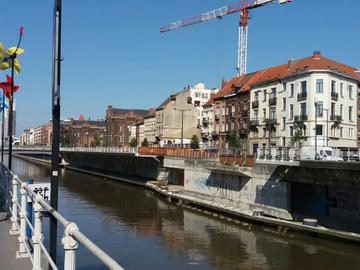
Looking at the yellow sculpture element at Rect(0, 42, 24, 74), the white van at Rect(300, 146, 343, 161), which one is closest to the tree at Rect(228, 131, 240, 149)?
the white van at Rect(300, 146, 343, 161)

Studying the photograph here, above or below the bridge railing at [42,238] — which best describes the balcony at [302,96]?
above

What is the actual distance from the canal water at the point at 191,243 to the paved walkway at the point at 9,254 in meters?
12.0

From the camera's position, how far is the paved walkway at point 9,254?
6.98 m

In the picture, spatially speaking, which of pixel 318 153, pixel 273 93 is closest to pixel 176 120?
pixel 273 93

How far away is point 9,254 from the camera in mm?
7734

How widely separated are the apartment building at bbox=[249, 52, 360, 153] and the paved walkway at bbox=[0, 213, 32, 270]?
163ft

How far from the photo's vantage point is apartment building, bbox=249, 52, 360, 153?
201 ft

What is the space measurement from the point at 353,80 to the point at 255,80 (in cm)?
1533

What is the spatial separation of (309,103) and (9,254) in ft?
188

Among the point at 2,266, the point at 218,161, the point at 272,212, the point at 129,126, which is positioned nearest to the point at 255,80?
the point at 218,161

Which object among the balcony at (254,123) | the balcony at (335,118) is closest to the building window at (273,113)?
the balcony at (254,123)

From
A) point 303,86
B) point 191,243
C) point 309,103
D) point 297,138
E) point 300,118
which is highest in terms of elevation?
Result: point 303,86

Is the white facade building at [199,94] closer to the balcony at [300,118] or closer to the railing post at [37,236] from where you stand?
the balcony at [300,118]

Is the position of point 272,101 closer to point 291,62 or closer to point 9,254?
point 291,62
